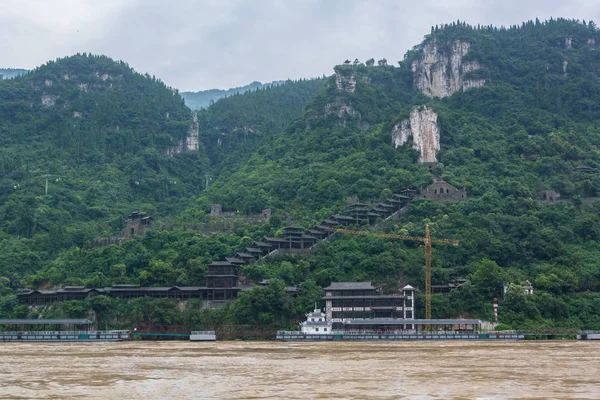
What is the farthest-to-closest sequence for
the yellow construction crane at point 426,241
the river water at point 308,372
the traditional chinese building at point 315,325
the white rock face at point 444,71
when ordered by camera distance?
the white rock face at point 444,71
the yellow construction crane at point 426,241
the traditional chinese building at point 315,325
the river water at point 308,372

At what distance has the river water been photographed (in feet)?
141

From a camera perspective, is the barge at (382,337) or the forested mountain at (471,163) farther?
the forested mountain at (471,163)

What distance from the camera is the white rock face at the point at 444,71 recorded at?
564ft

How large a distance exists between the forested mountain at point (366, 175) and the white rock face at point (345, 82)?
31 cm

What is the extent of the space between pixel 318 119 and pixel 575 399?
125493mm

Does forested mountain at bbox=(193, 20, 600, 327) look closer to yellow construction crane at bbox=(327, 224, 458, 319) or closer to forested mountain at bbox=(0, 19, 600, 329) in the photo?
forested mountain at bbox=(0, 19, 600, 329)

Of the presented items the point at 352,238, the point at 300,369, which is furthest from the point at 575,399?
the point at 352,238

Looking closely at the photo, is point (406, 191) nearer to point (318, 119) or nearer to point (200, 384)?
point (318, 119)

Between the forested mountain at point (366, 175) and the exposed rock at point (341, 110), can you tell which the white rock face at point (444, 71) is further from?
the exposed rock at point (341, 110)

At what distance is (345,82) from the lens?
168000 mm

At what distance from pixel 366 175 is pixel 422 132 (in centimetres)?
1539

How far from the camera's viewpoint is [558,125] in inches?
5984

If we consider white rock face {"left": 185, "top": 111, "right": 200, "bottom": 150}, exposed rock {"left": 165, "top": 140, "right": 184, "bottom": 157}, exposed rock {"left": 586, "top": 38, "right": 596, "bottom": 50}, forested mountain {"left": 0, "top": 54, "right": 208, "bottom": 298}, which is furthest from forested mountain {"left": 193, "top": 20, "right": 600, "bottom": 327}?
exposed rock {"left": 165, "top": 140, "right": 184, "bottom": 157}

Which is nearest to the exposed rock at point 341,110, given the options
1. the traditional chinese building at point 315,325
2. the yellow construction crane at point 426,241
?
the yellow construction crane at point 426,241
